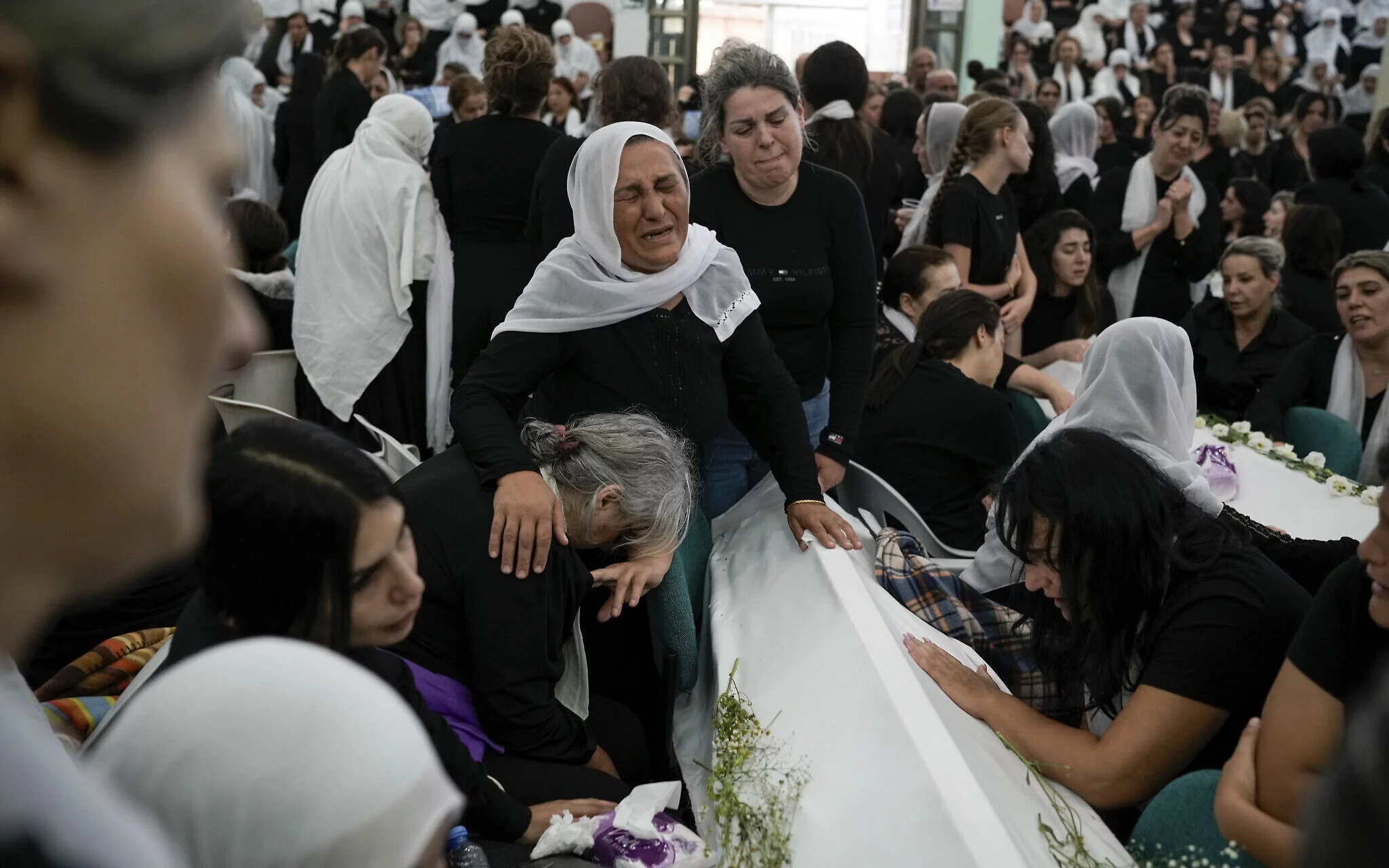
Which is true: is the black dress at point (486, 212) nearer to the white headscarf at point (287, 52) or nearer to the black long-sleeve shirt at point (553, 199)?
the black long-sleeve shirt at point (553, 199)

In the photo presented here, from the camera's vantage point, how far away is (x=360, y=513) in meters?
1.61

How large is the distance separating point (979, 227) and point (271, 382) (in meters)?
2.69

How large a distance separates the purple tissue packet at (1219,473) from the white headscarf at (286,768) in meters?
2.90

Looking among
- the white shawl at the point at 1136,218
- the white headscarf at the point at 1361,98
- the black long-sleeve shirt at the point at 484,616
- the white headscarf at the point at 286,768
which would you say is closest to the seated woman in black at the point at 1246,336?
the white shawl at the point at 1136,218

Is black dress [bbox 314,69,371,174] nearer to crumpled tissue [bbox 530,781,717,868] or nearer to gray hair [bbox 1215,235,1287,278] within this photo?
gray hair [bbox 1215,235,1287,278]

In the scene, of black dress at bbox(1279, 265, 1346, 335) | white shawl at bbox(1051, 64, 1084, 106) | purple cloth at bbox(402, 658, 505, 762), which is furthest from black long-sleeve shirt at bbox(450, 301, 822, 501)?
white shawl at bbox(1051, 64, 1084, 106)

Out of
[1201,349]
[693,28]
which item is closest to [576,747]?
[1201,349]

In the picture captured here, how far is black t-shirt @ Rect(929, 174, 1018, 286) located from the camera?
14.4 feet

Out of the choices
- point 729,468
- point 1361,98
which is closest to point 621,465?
point 729,468

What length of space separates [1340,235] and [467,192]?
3.70 metres

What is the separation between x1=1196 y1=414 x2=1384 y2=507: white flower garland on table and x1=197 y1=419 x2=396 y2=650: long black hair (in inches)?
107

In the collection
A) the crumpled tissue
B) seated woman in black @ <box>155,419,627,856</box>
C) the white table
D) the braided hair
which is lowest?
the crumpled tissue

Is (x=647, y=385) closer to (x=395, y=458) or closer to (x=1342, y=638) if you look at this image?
(x=395, y=458)

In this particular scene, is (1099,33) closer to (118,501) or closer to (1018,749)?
(1018,749)
